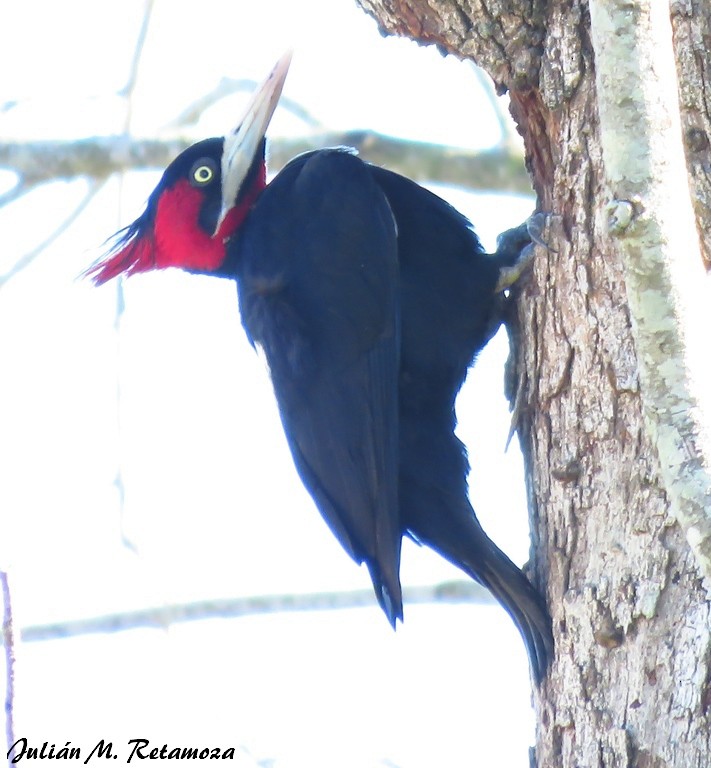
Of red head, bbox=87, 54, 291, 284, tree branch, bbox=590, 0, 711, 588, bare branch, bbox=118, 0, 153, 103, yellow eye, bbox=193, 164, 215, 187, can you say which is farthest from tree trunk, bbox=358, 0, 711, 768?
bare branch, bbox=118, 0, 153, 103

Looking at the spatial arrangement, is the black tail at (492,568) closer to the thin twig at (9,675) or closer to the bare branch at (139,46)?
the thin twig at (9,675)

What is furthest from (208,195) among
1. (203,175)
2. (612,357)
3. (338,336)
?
(612,357)

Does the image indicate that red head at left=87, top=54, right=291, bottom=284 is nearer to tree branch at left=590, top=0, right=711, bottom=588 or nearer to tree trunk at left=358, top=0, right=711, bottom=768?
tree trunk at left=358, top=0, right=711, bottom=768

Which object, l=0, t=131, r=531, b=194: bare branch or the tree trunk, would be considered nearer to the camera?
the tree trunk

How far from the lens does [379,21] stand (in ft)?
9.64

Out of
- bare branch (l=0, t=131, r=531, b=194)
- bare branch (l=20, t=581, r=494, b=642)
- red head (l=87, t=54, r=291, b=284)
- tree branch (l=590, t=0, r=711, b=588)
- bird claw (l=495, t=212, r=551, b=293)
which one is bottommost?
bare branch (l=20, t=581, r=494, b=642)

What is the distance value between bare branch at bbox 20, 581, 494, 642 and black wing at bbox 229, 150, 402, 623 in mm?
1643

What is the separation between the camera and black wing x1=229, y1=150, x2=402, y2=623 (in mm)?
2875

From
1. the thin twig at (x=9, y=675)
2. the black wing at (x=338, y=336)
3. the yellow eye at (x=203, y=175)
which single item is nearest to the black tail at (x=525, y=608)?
the black wing at (x=338, y=336)

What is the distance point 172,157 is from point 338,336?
2.13 meters

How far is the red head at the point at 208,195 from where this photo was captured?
3.44 metres

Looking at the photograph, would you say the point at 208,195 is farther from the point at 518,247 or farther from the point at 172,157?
the point at 172,157

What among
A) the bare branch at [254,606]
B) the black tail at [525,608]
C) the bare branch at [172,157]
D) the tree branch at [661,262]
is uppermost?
the bare branch at [172,157]

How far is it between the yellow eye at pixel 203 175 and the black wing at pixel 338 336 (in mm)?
339
